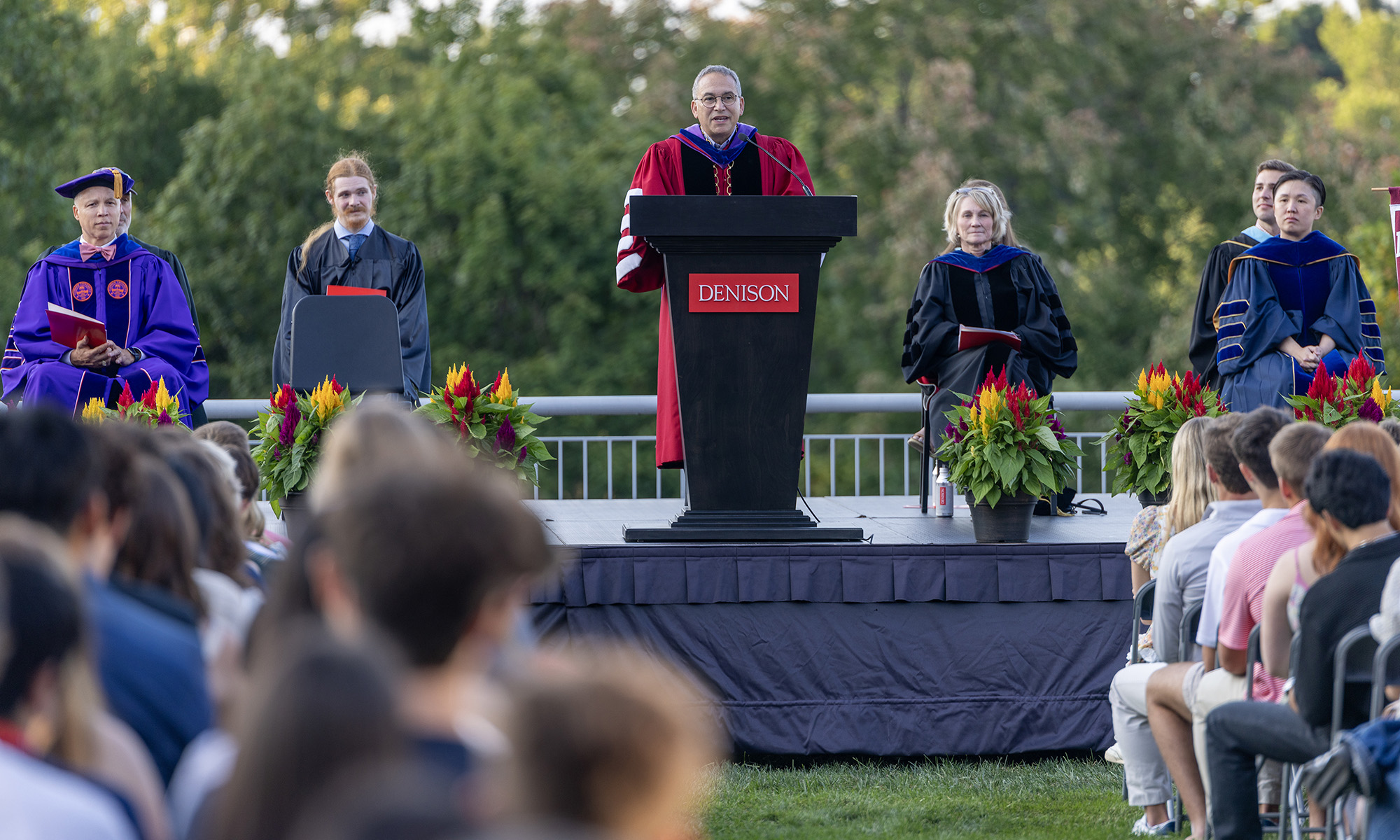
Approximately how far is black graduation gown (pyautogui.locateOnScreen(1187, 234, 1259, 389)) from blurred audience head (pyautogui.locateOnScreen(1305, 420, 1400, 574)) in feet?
11.7

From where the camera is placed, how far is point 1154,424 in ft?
19.3

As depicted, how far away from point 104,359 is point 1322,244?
5123 mm

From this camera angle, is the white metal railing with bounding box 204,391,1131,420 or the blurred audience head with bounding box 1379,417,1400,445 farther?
the white metal railing with bounding box 204,391,1131,420

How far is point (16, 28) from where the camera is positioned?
14.5 meters

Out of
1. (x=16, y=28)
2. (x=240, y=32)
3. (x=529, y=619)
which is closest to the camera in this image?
(x=529, y=619)

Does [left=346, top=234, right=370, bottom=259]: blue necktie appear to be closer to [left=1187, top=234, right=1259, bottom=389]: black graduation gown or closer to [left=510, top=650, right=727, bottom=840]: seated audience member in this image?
[left=1187, top=234, right=1259, bottom=389]: black graduation gown

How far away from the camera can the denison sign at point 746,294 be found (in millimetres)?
5395

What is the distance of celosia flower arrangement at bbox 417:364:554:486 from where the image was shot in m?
5.63

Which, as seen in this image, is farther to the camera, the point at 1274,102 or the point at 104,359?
the point at 1274,102

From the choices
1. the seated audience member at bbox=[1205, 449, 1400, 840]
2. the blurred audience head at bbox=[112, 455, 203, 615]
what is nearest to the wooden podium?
the seated audience member at bbox=[1205, 449, 1400, 840]

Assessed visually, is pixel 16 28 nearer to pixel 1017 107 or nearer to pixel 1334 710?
pixel 1017 107

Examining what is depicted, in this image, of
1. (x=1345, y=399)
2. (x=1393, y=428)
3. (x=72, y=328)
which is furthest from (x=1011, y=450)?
(x=72, y=328)

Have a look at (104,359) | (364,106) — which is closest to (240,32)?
(364,106)

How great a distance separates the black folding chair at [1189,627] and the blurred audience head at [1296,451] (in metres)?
0.52
